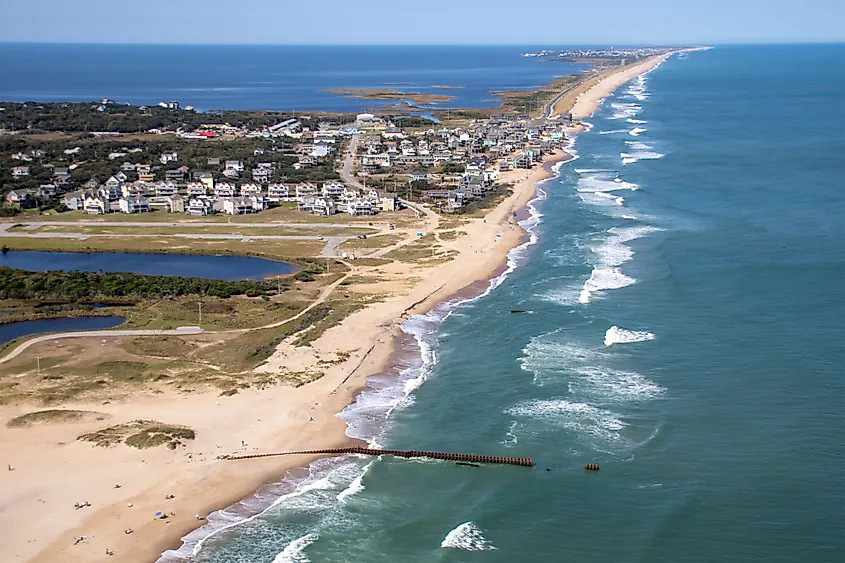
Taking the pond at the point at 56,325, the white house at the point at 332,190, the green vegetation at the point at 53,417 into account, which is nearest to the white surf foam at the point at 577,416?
the green vegetation at the point at 53,417

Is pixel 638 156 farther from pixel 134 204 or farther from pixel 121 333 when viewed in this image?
pixel 121 333

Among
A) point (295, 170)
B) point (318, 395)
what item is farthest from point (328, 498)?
point (295, 170)

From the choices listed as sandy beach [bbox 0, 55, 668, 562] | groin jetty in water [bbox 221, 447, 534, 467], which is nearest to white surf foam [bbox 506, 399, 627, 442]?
groin jetty in water [bbox 221, 447, 534, 467]

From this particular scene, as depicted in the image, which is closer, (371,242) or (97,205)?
(371,242)

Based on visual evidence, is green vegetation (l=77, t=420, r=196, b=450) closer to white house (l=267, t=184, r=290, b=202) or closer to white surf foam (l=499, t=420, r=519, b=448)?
white surf foam (l=499, t=420, r=519, b=448)

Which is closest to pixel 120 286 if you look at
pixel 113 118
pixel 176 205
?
pixel 176 205

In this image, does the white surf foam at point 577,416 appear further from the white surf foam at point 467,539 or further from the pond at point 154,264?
A: the pond at point 154,264
